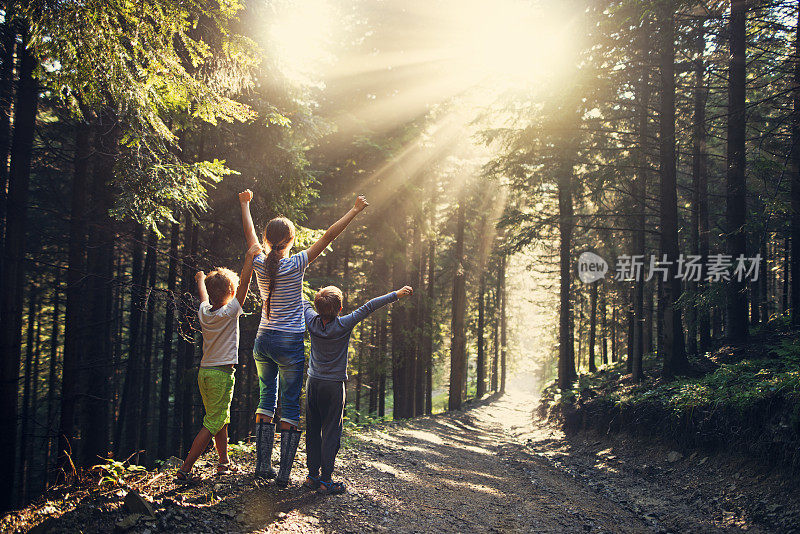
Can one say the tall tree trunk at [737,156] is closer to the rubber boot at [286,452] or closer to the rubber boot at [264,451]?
the rubber boot at [286,452]

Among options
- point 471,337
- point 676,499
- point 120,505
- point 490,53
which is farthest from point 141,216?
point 471,337

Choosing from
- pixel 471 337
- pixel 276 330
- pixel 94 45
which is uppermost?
pixel 94 45

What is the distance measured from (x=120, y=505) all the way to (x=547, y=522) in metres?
4.59

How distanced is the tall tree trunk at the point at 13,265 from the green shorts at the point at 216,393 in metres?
3.76

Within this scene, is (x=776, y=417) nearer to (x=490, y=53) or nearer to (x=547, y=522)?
(x=547, y=522)

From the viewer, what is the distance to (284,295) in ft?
15.3

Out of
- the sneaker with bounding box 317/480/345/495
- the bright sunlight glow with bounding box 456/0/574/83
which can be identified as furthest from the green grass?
the bright sunlight glow with bounding box 456/0/574/83

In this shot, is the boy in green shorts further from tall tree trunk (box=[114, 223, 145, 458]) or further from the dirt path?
tall tree trunk (box=[114, 223, 145, 458])

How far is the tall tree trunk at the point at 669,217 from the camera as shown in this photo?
11.4 meters

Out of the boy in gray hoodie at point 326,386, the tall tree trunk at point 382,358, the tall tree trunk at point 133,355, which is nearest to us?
the boy in gray hoodie at point 326,386

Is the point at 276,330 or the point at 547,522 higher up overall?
the point at 276,330

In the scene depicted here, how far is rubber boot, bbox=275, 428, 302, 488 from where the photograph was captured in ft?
15.3

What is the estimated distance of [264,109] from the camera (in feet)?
30.3

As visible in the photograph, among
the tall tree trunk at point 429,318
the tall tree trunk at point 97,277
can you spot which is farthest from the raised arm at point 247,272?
the tall tree trunk at point 429,318
